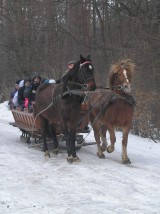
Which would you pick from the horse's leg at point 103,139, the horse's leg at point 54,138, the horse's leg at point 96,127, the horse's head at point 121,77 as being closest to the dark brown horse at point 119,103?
the horse's head at point 121,77

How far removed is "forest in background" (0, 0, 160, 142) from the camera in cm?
1675

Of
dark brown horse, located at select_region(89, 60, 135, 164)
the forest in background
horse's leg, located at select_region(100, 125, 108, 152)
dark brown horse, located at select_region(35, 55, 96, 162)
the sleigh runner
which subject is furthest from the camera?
the forest in background

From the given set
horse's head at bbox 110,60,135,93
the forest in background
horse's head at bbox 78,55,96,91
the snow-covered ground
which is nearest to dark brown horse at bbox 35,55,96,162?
horse's head at bbox 78,55,96,91

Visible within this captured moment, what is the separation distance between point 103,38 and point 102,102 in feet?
45.8

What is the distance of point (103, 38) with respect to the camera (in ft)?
77.3

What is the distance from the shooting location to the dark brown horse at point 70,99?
9172mm

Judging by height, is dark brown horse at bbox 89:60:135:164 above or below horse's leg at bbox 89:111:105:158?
above

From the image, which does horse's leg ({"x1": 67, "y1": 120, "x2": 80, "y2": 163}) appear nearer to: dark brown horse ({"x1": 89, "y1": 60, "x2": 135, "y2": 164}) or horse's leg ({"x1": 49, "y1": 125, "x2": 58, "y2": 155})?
dark brown horse ({"x1": 89, "y1": 60, "x2": 135, "y2": 164})

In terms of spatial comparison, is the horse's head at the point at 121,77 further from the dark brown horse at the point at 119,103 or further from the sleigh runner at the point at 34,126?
the sleigh runner at the point at 34,126

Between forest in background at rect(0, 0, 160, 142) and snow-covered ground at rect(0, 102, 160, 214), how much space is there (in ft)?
18.2

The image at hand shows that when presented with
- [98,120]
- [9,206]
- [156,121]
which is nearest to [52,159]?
[98,120]

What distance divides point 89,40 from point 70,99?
49.5 ft

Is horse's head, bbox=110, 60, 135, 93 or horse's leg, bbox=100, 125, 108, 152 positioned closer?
horse's head, bbox=110, 60, 135, 93

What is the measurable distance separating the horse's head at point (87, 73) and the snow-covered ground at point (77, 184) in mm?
1653
